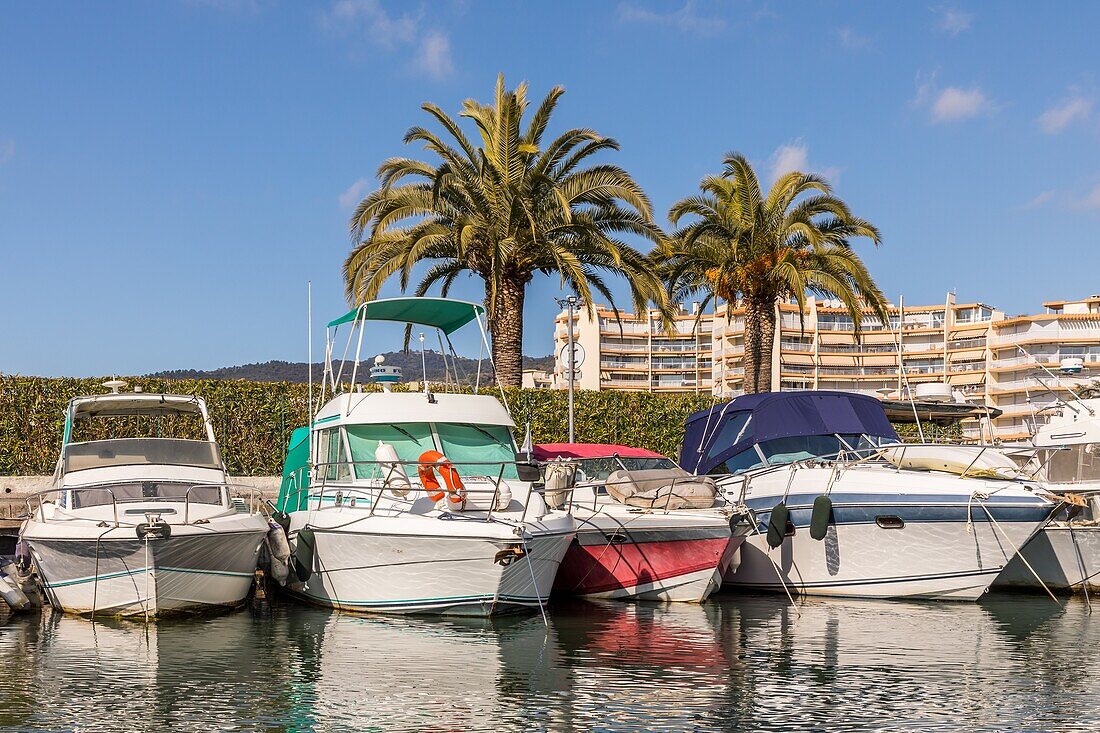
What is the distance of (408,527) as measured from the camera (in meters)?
15.5

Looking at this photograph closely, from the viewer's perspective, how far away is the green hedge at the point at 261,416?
91.3 feet

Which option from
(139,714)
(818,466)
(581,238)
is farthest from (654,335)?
(139,714)

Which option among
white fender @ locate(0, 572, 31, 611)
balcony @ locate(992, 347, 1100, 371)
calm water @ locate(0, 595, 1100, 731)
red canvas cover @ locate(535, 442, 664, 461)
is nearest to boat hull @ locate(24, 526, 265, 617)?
calm water @ locate(0, 595, 1100, 731)

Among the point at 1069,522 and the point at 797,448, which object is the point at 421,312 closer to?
the point at 797,448

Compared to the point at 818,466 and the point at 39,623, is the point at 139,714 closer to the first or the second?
the point at 39,623

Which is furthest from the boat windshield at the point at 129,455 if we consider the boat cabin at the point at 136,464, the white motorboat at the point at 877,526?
the white motorboat at the point at 877,526

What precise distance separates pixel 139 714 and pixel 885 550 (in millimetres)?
11801

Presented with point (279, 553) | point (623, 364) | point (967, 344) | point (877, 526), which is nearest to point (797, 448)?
point (877, 526)

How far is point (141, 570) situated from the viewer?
15.4 meters

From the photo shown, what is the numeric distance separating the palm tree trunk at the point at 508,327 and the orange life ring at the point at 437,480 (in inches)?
466

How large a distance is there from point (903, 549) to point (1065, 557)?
3.29 m

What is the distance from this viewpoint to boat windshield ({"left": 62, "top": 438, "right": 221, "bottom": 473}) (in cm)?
1814

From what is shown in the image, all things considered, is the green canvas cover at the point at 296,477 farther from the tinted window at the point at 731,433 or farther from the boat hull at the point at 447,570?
the tinted window at the point at 731,433

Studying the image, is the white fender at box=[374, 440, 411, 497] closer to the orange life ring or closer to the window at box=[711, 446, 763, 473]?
the orange life ring
